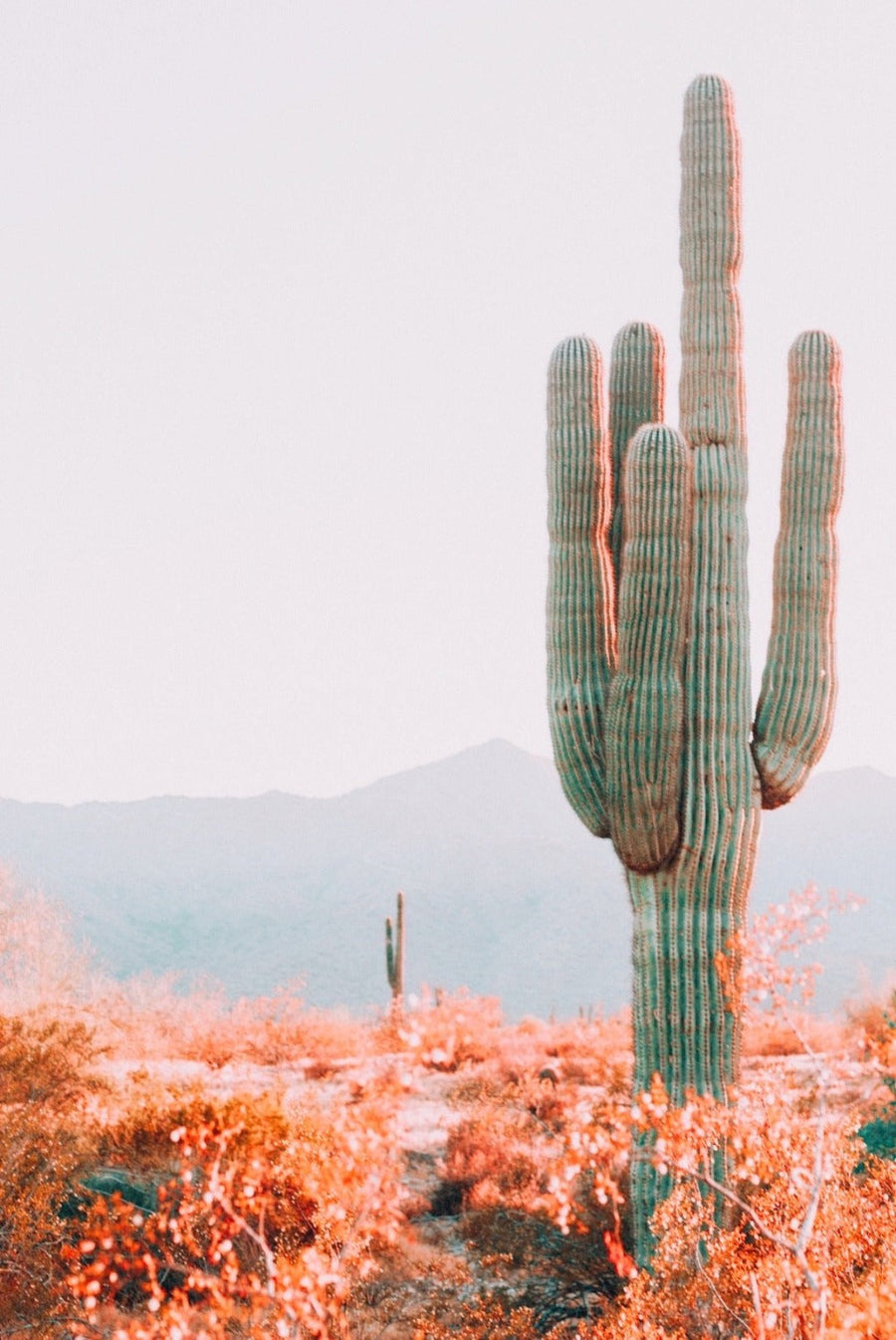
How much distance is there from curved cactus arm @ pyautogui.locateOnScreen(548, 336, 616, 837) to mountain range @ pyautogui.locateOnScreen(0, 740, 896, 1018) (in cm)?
3563

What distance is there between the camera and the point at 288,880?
60844 millimetres

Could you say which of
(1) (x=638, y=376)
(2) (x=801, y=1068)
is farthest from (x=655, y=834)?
(2) (x=801, y=1068)

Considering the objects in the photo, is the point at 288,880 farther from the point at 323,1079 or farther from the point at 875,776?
the point at 323,1079

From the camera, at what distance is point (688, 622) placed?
23.4ft

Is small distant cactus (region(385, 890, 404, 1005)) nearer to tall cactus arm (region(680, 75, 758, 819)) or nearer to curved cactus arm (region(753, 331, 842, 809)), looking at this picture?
curved cactus arm (region(753, 331, 842, 809))

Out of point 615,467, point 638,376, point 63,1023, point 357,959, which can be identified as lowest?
point 357,959

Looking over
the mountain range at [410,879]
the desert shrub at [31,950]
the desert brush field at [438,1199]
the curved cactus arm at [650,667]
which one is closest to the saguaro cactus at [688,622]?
the curved cactus arm at [650,667]

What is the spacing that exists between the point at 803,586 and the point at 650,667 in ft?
4.00

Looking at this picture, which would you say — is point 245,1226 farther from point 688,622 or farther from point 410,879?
point 410,879

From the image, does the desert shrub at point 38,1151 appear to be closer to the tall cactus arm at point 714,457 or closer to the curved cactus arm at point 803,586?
the tall cactus arm at point 714,457

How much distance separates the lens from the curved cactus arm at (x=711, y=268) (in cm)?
755

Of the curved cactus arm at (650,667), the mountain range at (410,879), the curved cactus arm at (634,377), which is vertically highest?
the curved cactus arm at (634,377)

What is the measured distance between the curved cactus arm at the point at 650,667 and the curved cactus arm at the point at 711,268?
65 cm

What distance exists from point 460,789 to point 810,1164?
62.5 meters
